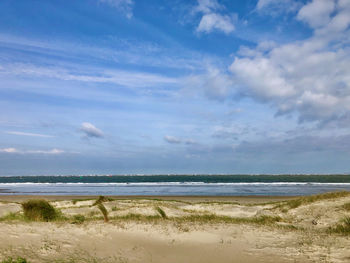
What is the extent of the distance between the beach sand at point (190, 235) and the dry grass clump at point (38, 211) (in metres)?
0.53

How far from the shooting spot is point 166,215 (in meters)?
16.6

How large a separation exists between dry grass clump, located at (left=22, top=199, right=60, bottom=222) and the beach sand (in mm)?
525

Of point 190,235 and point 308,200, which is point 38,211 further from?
point 308,200

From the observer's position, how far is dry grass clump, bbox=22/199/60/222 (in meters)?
14.4

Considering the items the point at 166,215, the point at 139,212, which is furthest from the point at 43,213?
the point at 166,215

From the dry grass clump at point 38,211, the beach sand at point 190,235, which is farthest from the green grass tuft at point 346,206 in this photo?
the dry grass clump at point 38,211

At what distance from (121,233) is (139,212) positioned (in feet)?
15.6

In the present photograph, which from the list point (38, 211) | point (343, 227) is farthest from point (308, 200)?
point (38, 211)

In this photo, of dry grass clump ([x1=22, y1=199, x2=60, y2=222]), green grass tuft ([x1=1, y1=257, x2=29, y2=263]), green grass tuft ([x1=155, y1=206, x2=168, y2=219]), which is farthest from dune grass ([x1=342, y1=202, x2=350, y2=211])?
dry grass clump ([x1=22, y1=199, x2=60, y2=222])

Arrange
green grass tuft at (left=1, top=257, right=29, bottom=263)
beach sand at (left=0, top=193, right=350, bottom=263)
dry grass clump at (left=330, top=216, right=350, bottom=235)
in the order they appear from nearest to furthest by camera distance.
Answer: green grass tuft at (left=1, top=257, right=29, bottom=263)
beach sand at (left=0, top=193, right=350, bottom=263)
dry grass clump at (left=330, top=216, right=350, bottom=235)

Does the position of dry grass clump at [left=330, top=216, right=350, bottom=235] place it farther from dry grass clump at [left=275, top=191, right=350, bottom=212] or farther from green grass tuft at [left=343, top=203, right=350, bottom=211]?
dry grass clump at [left=275, top=191, right=350, bottom=212]

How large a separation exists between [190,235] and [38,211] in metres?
8.39

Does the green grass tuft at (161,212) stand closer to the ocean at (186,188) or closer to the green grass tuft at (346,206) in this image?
the green grass tuft at (346,206)

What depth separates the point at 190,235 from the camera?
12.1 meters
